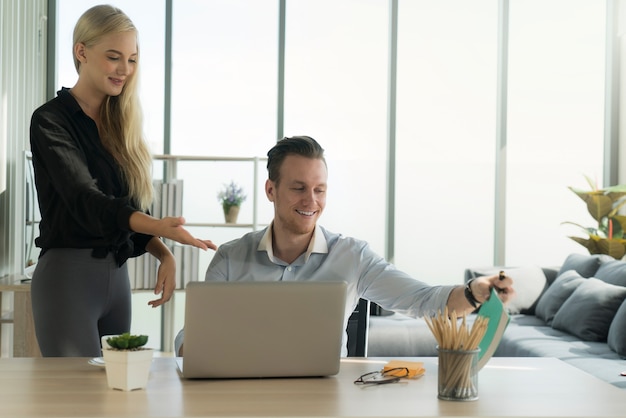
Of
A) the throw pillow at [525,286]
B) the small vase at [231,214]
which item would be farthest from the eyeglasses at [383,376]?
the small vase at [231,214]

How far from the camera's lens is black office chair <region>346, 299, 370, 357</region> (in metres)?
2.60

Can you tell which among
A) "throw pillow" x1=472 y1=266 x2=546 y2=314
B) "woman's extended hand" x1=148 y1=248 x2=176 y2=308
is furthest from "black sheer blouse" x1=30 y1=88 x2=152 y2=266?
"throw pillow" x1=472 y1=266 x2=546 y2=314

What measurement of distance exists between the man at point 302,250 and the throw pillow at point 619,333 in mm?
2333

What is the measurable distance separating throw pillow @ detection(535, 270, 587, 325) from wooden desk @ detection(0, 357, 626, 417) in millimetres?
3544

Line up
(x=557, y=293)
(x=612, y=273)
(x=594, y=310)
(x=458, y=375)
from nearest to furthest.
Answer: (x=458, y=375) < (x=594, y=310) < (x=612, y=273) < (x=557, y=293)

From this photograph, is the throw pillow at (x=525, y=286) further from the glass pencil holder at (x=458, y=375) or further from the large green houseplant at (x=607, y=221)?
the glass pencil holder at (x=458, y=375)

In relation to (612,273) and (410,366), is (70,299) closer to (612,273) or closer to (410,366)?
(410,366)

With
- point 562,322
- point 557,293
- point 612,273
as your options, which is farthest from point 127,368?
point 557,293

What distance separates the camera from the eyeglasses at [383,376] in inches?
76.8

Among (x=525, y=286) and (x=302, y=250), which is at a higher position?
(x=302, y=250)

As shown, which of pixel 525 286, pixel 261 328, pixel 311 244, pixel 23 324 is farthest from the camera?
pixel 525 286

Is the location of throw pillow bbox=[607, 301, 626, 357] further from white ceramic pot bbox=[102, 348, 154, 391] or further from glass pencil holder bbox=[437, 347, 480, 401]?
white ceramic pot bbox=[102, 348, 154, 391]

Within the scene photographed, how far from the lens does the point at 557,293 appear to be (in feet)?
18.5

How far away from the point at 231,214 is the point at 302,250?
3776 mm
